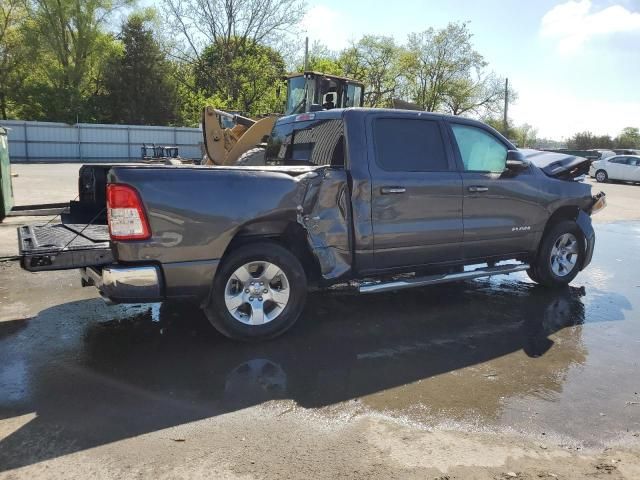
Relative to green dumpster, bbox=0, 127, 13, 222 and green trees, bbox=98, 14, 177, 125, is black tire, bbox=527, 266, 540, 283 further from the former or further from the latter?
green trees, bbox=98, 14, 177, 125

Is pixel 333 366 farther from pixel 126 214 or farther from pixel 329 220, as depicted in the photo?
pixel 126 214

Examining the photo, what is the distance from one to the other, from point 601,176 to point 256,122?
86.4 feet

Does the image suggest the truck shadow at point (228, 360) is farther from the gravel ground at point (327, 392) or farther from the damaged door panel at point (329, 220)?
the damaged door panel at point (329, 220)

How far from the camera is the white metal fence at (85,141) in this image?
112 ft

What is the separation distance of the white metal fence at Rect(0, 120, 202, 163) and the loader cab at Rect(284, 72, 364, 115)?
67.0ft

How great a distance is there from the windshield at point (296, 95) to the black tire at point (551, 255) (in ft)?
32.2

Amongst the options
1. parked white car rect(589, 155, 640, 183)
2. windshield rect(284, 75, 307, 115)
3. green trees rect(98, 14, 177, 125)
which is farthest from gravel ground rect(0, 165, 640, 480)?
green trees rect(98, 14, 177, 125)

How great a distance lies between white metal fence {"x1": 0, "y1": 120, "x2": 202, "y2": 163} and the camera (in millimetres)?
34094

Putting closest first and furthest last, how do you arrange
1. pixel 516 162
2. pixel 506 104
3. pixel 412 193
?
pixel 412 193, pixel 516 162, pixel 506 104

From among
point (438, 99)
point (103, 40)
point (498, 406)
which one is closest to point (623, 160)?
point (438, 99)

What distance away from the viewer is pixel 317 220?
464 centimetres

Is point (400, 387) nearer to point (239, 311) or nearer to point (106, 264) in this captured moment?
point (239, 311)

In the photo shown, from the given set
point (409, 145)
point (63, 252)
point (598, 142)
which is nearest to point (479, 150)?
point (409, 145)

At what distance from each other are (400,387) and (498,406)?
26.7 inches
